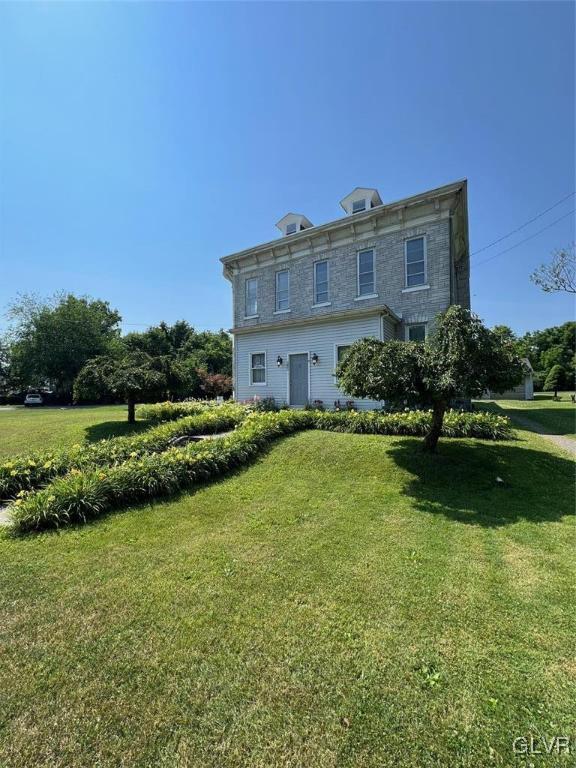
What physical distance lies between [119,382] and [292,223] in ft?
36.7

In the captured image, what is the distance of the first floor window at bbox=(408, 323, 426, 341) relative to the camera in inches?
529

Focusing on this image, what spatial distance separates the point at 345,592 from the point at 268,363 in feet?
41.7

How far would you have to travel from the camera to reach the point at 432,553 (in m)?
4.04

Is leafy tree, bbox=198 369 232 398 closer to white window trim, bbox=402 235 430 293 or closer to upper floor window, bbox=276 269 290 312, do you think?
upper floor window, bbox=276 269 290 312

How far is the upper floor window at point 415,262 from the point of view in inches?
528

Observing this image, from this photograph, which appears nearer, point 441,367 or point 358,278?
point 441,367

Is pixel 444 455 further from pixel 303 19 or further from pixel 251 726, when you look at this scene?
pixel 303 19

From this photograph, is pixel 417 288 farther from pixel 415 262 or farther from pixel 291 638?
pixel 291 638

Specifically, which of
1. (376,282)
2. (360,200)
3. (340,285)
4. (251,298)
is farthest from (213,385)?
(360,200)

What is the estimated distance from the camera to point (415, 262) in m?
13.6

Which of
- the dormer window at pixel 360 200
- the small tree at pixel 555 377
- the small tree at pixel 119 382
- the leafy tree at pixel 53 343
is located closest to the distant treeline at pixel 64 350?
the leafy tree at pixel 53 343

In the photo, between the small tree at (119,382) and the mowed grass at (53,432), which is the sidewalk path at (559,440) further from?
the mowed grass at (53,432)

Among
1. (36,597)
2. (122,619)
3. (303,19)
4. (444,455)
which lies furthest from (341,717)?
(303,19)

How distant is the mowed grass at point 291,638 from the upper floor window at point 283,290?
1270 centimetres
